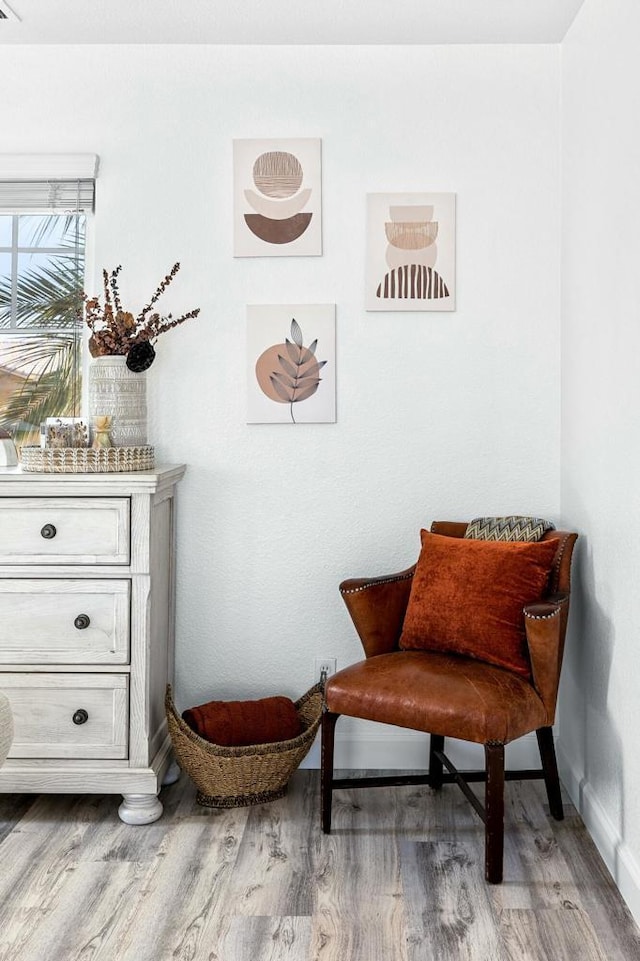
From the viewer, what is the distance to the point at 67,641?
2.52m

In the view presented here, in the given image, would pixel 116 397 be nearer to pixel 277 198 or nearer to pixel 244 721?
pixel 277 198

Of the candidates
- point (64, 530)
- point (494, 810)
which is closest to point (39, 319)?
point (64, 530)

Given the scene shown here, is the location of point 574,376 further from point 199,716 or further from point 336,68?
point 199,716

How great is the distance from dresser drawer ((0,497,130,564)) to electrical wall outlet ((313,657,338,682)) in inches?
34.1

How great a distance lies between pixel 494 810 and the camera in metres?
2.19

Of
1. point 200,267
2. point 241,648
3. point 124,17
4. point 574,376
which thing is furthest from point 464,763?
point 124,17

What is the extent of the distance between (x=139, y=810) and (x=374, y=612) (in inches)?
36.7

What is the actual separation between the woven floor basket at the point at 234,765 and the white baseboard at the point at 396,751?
34 cm

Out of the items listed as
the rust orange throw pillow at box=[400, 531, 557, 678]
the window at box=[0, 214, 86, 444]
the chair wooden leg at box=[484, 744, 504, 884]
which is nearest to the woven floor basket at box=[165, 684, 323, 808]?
the rust orange throw pillow at box=[400, 531, 557, 678]

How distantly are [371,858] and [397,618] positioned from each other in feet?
2.37

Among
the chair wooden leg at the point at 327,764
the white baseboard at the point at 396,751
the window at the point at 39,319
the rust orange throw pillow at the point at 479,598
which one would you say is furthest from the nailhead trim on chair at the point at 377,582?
the window at the point at 39,319

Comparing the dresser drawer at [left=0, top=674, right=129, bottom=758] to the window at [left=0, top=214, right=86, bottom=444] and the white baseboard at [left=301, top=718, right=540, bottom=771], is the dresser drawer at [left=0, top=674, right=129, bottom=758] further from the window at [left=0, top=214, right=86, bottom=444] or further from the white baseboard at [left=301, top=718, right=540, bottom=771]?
the window at [left=0, top=214, right=86, bottom=444]

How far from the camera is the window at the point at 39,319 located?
119 inches

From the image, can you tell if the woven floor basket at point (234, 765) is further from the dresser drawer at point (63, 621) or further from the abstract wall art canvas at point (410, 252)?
the abstract wall art canvas at point (410, 252)
